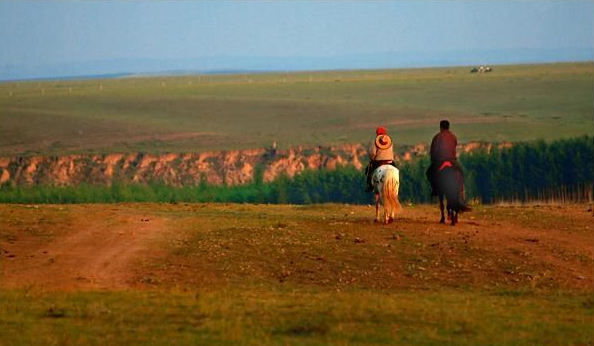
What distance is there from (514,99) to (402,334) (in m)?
96.7

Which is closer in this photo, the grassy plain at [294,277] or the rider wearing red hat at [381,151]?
the grassy plain at [294,277]

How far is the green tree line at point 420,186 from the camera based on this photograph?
A: 48.4 m

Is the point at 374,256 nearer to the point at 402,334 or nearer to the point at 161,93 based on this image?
the point at 402,334

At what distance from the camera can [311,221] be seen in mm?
23641

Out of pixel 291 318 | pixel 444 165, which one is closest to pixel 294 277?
pixel 291 318

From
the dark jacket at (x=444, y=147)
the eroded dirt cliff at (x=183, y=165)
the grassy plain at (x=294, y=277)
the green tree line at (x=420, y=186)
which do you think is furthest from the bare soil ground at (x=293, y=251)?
the eroded dirt cliff at (x=183, y=165)

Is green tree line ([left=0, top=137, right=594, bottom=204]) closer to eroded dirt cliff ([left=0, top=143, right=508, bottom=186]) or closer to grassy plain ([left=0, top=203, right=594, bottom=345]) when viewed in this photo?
eroded dirt cliff ([left=0, top=143, right=508, bottom=186])

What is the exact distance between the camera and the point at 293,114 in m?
100

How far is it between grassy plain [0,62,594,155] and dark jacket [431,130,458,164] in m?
52.3

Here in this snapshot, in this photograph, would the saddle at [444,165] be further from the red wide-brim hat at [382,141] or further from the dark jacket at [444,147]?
the red wide-brim hat at [382,141]

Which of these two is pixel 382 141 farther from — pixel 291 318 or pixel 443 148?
pixel 291 318

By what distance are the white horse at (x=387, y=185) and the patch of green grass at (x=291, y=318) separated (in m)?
5.51

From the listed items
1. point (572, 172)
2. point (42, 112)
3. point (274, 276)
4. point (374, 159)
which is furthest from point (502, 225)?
point (42, 112)

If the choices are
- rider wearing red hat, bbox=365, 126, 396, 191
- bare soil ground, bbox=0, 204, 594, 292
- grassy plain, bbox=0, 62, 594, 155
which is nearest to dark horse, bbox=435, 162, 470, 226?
bare soil ground, bbox=0, 204, 594, 292
